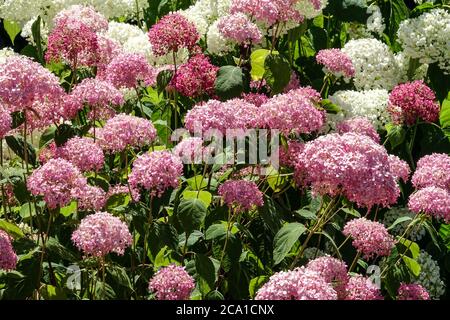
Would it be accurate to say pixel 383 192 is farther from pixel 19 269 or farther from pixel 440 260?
pixel 440 260

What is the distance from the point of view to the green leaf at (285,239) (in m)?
2.92

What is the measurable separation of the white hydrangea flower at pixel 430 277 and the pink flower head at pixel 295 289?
1.75m

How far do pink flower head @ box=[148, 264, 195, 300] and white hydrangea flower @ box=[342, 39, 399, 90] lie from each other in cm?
202

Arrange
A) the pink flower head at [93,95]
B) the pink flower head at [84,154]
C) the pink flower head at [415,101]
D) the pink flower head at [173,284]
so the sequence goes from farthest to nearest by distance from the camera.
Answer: the pink flower head at [415,101] → the pink flower head at [93,95] → the pink flower head at [84,154] → the pink flower head at [173,284]

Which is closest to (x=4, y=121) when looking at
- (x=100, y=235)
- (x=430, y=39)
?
(x=100, y=235)

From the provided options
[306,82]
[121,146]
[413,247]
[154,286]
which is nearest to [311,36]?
[306,82]

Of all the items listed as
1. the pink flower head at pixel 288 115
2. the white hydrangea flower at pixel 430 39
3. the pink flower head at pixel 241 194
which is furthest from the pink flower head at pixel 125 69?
the white hydrangea flower at pixel 430 39

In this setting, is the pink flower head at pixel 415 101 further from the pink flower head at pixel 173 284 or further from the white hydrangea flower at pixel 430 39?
the pink flower head at pixel 173 284

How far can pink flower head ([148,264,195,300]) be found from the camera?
2.74 m

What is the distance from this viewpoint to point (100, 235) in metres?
2.64

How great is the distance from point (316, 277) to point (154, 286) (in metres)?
0.59

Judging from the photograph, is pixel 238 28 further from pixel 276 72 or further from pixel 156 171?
pixel 156 171

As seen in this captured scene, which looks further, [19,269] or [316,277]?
[19,269]
